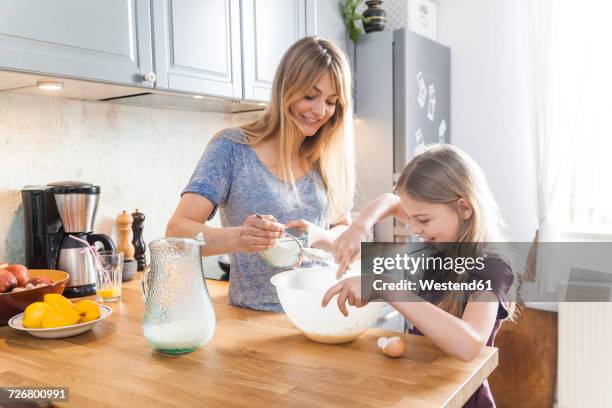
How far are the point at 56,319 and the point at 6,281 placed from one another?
9.4 inches

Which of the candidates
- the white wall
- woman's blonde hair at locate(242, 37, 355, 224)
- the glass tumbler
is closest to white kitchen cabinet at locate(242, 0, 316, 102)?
woman's blonde hair at locate(242, 37, 355, 224)

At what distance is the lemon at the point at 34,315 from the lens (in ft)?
3.72

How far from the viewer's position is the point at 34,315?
114cm

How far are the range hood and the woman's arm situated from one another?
1.53 feet

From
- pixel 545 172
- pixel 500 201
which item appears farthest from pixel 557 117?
pixel 500 201

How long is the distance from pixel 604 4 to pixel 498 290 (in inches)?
89.9

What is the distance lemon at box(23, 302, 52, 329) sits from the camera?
44.6 inches

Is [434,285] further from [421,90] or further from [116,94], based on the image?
[421,90]

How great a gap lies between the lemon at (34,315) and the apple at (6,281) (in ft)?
0.50

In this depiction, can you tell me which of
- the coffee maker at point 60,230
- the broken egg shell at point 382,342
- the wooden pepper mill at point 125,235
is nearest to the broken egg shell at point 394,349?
the broken egg shell at point 382,342

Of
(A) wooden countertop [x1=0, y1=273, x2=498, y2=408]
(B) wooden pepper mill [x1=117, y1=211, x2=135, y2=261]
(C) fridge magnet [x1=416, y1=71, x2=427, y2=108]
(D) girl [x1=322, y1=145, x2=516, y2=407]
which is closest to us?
(A) wooden countertop [x1=0, y1=273, x2=498, y2=408]

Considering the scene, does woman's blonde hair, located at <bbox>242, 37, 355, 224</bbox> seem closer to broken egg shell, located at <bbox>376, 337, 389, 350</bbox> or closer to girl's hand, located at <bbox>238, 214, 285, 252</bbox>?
girl's hand, located at <bbox>238, 214, 285, 252</bbox>

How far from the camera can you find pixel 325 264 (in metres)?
1.39

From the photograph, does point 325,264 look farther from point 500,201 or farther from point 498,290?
point 500,201
